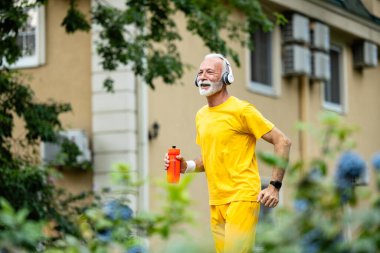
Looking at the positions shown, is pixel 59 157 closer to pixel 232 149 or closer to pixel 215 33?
pixel 215 33

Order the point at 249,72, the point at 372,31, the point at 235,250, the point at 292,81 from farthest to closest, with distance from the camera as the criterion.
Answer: the point at 372,31
the point at 292,81
the point at 249,72
the point at 235,250

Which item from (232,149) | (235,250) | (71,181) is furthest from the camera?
(71,181)

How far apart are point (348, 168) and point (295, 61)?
2180 cm

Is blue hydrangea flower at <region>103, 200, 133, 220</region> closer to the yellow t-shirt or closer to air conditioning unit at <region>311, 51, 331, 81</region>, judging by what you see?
the yellow t-shirt

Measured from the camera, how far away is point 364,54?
28.0 metres

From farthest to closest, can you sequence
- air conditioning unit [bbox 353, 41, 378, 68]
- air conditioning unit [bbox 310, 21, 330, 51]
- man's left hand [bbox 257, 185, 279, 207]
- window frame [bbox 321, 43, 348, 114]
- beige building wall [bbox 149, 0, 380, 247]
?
air conditioning unit [bbox 353, 41, 378, 68] < window frame [bbox 321, 43, 348, 114] < air conditioning unit [bbox 310, 21, 330, 51] < beige building wall [bbox 149, 0, 380, 247] < man's left hand [bbox 257, 185, 279, 207]

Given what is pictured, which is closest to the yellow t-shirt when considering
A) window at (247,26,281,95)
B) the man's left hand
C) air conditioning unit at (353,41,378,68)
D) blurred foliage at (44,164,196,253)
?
the man's left hand

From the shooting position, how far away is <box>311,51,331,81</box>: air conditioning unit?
25438 mm

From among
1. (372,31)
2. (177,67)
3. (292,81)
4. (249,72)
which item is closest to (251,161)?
(177,67)

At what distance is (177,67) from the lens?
49.3ft

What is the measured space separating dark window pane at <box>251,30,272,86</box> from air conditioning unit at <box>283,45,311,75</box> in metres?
0.39

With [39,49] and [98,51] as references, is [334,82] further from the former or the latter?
[98,51]

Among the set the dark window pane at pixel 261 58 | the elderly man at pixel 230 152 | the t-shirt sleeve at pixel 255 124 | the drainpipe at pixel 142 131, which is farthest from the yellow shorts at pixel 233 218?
the dark window pane at pixel 261 58

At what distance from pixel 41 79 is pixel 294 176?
17.2 meters
